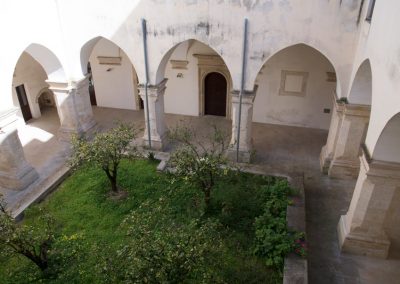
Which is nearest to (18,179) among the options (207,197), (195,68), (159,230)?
(159,230)

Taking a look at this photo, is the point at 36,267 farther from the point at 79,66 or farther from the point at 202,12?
the point at 202,12

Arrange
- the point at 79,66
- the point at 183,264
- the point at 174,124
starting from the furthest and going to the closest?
the point at 174,124
the point at 79,66
the point at 183,264

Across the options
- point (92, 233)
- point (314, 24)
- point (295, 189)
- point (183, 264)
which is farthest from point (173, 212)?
point (314, 24)

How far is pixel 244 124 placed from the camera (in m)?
11.9

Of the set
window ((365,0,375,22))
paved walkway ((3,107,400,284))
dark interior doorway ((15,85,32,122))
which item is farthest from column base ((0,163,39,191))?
window ((365,0,375,22))

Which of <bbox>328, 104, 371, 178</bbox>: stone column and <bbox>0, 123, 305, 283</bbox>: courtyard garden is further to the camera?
<bbox>328, 104, 371, 178</bbox>: stone column

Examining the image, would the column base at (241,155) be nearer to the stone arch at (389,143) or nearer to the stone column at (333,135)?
the stone column at (333,135)

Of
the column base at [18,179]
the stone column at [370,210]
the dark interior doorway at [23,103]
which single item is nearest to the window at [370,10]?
the stone column at [370,210]

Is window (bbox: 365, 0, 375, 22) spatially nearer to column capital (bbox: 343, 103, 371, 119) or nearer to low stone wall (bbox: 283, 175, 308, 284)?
column capital (bbox: 343, 103, 371, 119)

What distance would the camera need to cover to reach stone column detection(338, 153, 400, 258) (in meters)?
7.35

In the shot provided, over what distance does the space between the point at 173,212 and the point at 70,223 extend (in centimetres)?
284

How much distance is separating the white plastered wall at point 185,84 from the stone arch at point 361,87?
6222 millimetres

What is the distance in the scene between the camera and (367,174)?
747 centimetres

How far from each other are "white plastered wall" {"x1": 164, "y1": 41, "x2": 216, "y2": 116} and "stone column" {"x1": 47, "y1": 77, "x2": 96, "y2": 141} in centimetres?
368
